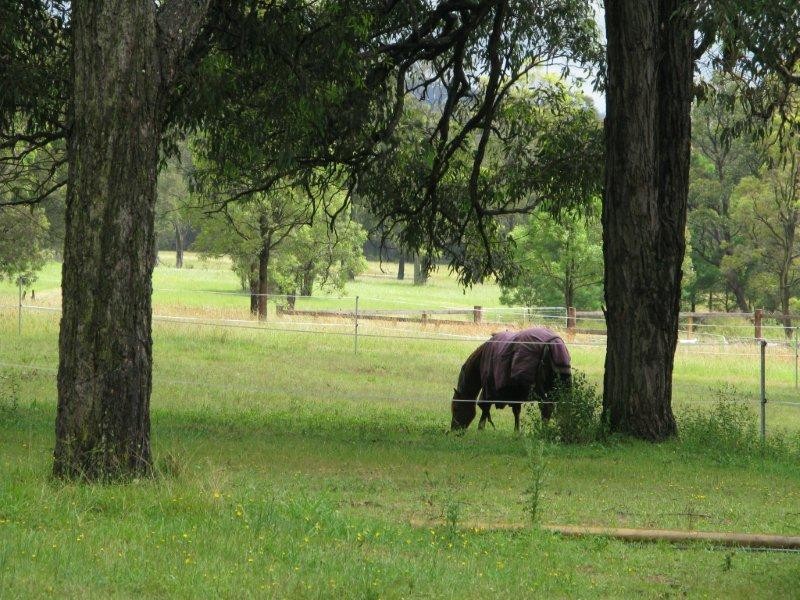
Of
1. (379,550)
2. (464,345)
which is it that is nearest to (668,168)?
(379,550)

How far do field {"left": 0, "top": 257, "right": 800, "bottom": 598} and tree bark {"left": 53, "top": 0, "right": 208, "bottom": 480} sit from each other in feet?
1.41

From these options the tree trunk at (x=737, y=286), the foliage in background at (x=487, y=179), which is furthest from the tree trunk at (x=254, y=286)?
the tree trunk at (x=737, y=286)

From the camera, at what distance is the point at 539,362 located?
16.9 m

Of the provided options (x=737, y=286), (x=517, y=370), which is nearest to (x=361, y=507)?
(x=517, y=370)

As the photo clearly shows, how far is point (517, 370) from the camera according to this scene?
1688 cm

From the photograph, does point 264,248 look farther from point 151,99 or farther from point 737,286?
point 151,99

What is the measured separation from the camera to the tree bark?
862cm

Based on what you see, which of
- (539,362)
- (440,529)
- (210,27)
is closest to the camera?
(440,529)

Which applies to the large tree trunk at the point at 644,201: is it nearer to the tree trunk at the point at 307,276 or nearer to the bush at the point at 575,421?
the bush at the point at 575,421

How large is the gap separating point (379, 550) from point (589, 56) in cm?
1261

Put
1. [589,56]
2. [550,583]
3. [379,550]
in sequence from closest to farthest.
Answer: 1. [550,583]
2. [379,550]
3. [589,56]

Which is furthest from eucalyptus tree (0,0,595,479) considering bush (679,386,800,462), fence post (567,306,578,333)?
fence post (567,306,578,333)

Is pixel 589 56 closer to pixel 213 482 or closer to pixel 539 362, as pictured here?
pixel 539 362

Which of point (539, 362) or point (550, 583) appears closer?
point (550, 583)
